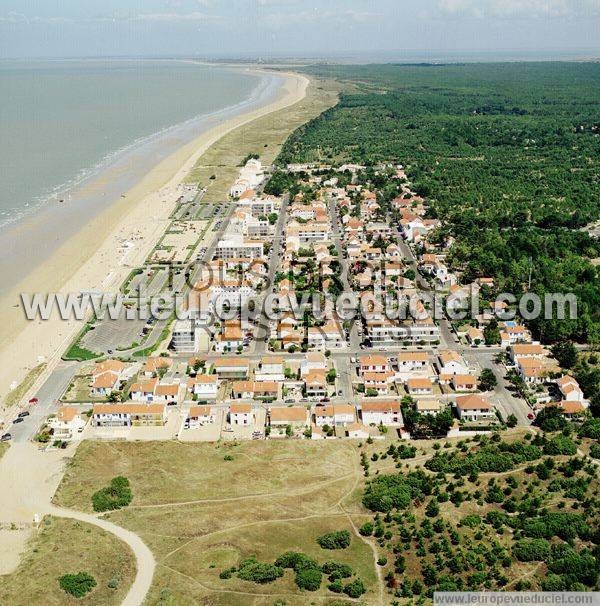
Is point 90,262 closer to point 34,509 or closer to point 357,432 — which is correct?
point 34,509

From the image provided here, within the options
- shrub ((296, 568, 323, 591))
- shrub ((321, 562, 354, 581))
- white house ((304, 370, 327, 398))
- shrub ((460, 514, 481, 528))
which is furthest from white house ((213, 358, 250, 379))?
shrub ((296, 568, 323, 591))

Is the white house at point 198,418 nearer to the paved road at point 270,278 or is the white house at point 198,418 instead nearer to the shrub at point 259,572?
the paved road at point 270,278

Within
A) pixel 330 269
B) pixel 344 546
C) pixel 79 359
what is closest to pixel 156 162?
pixel 330 269

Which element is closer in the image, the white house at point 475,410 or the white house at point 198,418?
the white house at point 475,410

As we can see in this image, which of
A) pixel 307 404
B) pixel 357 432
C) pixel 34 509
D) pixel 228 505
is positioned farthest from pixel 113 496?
pixel 357 432

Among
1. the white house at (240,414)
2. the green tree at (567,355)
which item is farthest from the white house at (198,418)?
the green tree at (567,355)

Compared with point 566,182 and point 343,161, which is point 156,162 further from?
point 566,182
